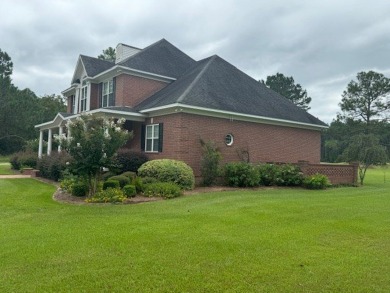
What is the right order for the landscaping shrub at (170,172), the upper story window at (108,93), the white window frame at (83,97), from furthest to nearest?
the white window frame at (83,97), the upper story window at (108,93), the landscaping shrub at (170,172)

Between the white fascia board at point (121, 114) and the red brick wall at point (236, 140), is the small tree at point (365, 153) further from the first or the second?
the white fascia board at point (121, 114)

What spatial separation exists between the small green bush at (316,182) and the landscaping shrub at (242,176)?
2.59m

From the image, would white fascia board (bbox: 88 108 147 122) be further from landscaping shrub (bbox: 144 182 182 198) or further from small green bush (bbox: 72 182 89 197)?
landscaping shrub (bbox: 144 182 182 198)

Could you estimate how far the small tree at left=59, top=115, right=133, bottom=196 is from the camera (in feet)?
36.3

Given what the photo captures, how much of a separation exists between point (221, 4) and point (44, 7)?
285 inches

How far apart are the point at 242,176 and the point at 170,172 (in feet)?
10.5

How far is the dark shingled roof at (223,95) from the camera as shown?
16562mm

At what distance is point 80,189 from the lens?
11773 mm

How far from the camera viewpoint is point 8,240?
→ 6.12 metres

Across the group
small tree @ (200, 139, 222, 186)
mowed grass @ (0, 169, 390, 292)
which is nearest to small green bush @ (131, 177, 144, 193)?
mowed grass @ (0, 169, 390, 292)

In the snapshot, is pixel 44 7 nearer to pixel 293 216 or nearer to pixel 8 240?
pixel 8 240

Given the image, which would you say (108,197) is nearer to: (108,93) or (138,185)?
(138,185)

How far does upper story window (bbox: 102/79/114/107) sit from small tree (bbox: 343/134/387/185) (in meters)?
14.4

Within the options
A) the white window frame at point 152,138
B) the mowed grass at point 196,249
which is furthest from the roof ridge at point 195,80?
the mowed grass at point 196,249
